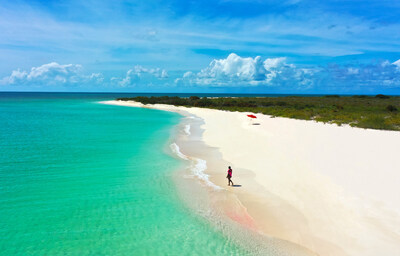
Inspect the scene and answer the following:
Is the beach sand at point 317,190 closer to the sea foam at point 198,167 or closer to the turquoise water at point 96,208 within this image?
the sea foam at point 198,167

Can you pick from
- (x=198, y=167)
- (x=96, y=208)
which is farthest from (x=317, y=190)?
(x=96, y=208)

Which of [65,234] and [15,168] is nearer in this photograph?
[65,234]

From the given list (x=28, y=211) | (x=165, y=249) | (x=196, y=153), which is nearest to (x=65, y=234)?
(x=28, y=211)

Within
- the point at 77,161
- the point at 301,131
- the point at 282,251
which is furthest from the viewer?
the point at 301,131

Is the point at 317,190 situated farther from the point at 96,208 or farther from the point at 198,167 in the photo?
the point at 96,208

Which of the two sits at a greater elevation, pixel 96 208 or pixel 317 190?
pixel 317 190

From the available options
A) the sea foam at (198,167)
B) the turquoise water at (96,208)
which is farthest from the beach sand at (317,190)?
the turquoise water at (96,208)

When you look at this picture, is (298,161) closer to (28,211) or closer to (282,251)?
(282,251)

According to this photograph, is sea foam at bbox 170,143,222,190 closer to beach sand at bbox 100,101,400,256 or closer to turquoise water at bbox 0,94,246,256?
beach sand at bbox 100,101,400,256
